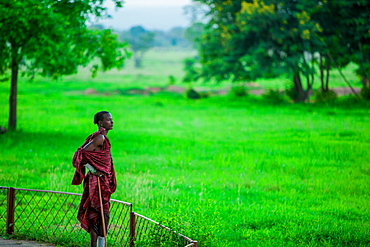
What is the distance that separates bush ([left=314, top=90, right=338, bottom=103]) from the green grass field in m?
3.90

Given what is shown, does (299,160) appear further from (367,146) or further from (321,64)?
(321,64)

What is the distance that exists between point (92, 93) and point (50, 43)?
31.7 meters

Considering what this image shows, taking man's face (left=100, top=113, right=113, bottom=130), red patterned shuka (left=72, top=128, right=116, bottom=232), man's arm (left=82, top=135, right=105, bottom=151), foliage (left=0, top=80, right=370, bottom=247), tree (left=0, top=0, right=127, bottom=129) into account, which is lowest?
foliage (left=0, top=80, right=370, bottom=247)

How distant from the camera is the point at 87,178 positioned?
7.15 m

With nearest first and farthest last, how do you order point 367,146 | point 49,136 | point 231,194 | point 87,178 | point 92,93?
point 87,178, point 231,194, point 367,146, point 49,136, point 92,93

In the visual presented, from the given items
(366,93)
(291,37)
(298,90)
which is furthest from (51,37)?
(298,90)

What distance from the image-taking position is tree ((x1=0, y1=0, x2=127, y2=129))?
59.5 feet

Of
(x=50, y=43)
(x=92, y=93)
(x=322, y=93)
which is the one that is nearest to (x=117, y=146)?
(x=50, y=43)

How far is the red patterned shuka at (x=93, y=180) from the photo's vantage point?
688cm

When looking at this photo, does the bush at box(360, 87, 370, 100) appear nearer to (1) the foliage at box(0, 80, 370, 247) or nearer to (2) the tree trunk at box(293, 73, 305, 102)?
(1) the foliage at box(0, 80, 370, 247)

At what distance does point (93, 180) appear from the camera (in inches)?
277

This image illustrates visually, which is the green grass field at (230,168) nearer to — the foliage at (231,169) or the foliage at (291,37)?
the foliage at (231,169)

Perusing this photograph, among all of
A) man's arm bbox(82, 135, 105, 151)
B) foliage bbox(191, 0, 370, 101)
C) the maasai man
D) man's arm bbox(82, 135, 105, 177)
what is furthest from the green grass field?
foliage bbox(191, 0, 370, 101)

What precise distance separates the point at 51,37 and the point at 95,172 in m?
14.0
